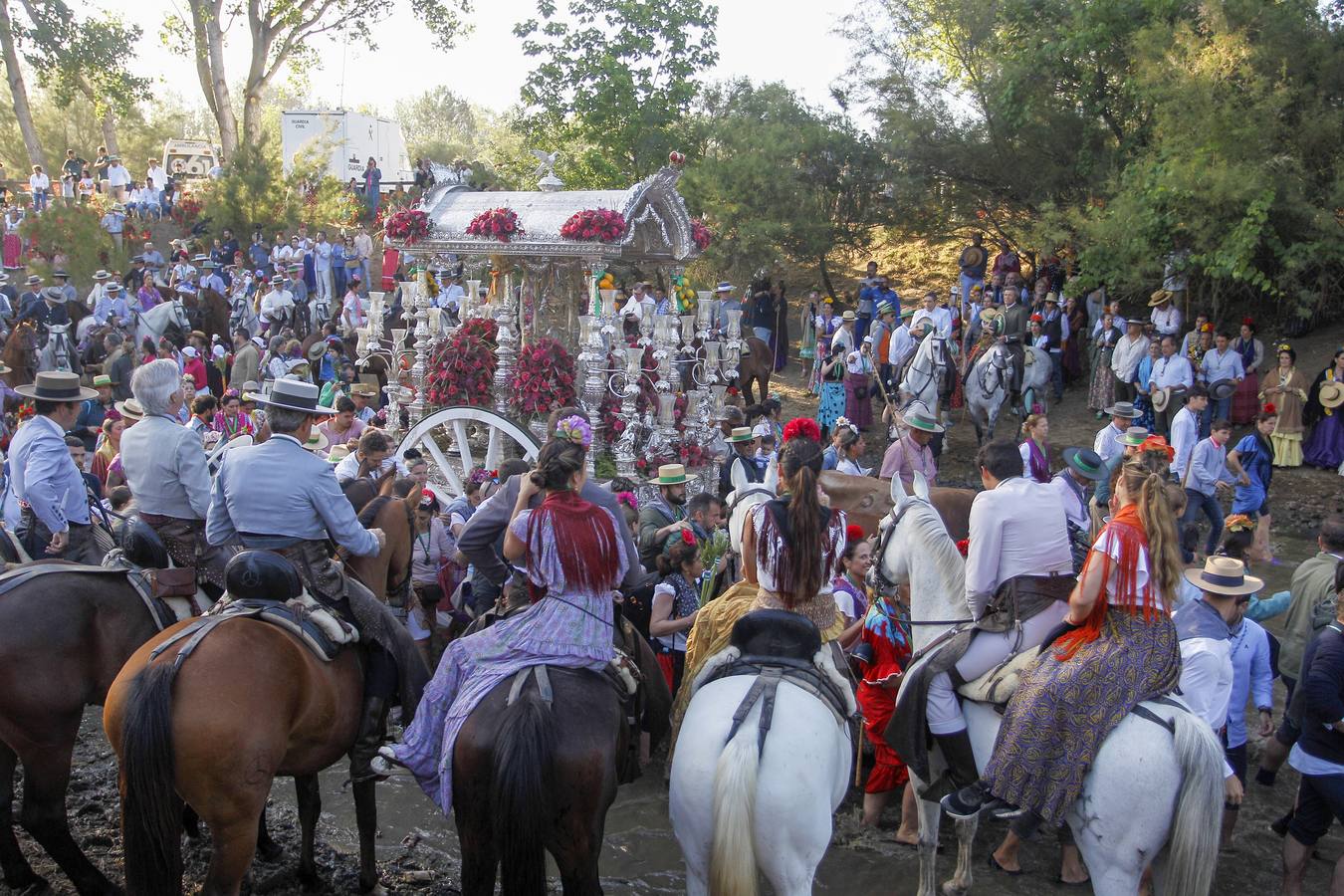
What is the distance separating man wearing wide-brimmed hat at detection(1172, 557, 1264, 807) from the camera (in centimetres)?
516

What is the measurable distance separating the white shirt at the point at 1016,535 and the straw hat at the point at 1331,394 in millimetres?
10988

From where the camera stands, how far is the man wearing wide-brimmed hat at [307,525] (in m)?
5.01

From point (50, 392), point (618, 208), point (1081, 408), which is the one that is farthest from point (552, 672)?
point (1081, 408)

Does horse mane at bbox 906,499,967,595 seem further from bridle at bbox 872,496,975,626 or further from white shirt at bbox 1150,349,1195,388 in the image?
white shirt at bbox 1150,349,1195,388

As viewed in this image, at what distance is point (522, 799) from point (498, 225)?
747cm

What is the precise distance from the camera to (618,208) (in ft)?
34.1

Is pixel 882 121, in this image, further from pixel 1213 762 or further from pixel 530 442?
pixel 1213 762

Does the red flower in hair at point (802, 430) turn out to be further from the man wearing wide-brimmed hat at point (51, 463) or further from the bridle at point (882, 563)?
the man wearing wide-brimmed hat at point (51, 463)

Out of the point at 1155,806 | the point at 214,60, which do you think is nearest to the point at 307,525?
the point at 1155,806

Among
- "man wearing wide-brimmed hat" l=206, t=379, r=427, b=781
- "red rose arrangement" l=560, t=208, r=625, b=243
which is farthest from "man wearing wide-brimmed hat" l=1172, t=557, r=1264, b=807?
"red rose arrangement" l=560, t=208, r=625, b=243

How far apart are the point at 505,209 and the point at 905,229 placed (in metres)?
14.6

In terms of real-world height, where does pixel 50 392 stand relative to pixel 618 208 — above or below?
below

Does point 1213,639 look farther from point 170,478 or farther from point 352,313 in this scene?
point 352,313

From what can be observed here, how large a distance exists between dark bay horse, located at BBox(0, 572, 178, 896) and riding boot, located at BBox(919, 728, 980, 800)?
3.89 meters
